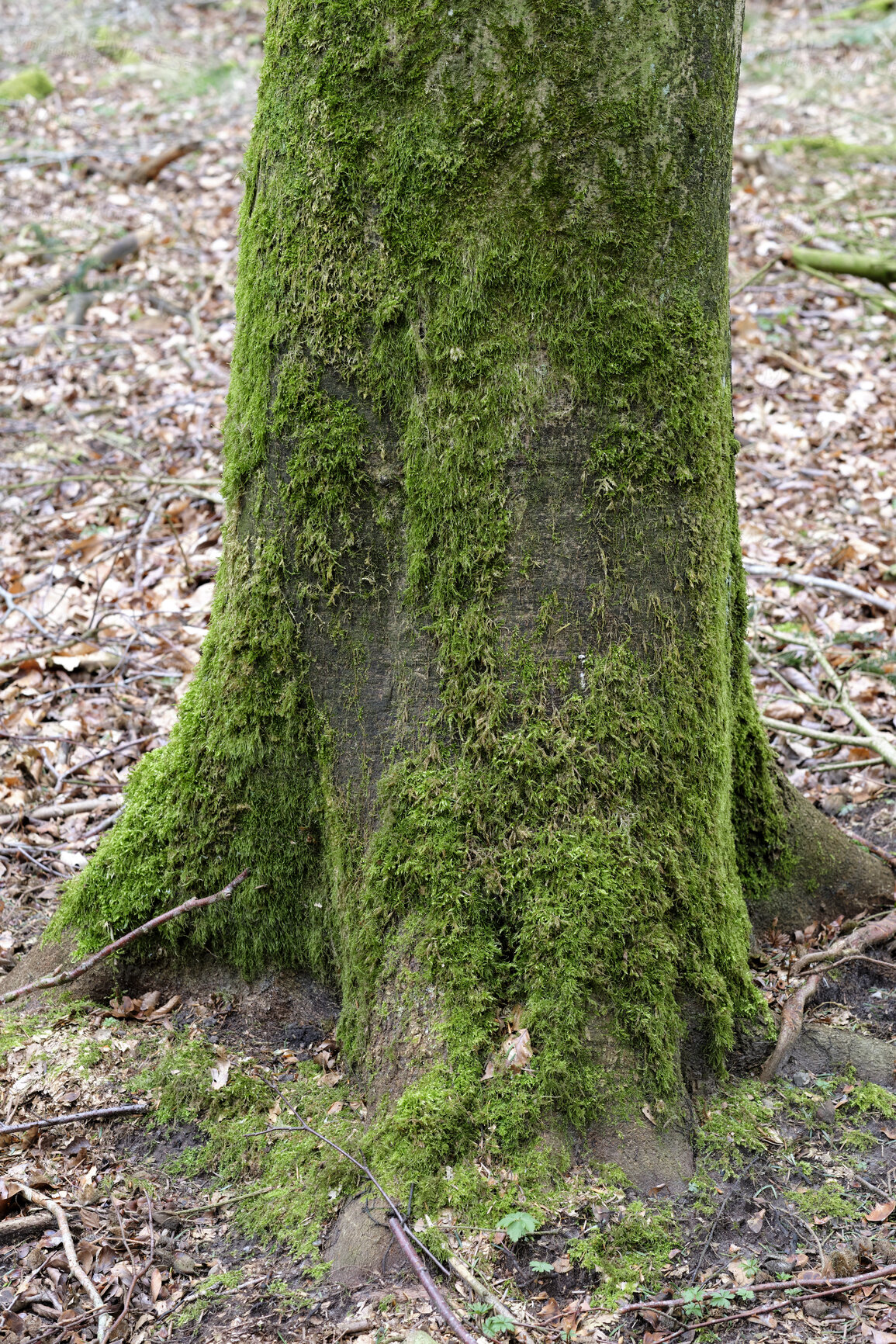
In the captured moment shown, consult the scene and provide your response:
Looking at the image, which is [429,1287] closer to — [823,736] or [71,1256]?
[71,1256]

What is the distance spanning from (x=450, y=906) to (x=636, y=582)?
3.07 ft

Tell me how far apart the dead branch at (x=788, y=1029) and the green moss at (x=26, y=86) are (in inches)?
540

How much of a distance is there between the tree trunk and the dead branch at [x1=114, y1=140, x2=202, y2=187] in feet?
29.9

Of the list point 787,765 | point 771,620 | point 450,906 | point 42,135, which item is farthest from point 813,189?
point 450,906

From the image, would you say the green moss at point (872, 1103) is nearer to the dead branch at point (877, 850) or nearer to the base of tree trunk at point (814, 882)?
the base of tree trunk at point (814, 882)

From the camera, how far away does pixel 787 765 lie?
424 cm

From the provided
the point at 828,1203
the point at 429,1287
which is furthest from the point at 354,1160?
the point at 828,1203

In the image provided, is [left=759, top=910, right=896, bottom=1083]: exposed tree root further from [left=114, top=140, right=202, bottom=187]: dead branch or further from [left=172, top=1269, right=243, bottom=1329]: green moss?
[left=114, top=140, right=202, bottom=187]: dead branch

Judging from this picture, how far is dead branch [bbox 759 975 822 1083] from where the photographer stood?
2.66m

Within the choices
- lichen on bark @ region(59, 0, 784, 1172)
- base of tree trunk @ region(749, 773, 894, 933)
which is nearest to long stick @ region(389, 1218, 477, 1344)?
lichen on bark @ region(59, 0, 784, 1172)

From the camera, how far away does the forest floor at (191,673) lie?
86.4 inches

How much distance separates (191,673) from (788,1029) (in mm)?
3245

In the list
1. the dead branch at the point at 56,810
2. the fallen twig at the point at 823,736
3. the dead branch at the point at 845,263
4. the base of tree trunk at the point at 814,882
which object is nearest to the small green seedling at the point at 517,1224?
the base of tree trunk at the point at 814,882

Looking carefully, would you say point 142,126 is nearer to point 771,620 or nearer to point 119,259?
point 119,259
